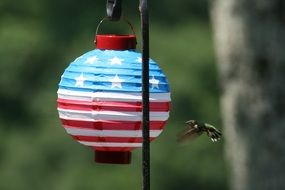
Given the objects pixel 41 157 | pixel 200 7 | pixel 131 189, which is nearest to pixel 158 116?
pixel 131 189

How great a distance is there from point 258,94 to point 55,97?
23.0 feet

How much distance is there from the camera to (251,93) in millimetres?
5734

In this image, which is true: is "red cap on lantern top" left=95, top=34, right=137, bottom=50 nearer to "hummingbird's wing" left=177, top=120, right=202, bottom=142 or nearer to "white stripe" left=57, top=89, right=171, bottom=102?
"white stripe" left=57, top=89, right=171, bottom=102

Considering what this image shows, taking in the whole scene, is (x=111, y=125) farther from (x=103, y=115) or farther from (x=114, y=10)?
(x=114, y=10)

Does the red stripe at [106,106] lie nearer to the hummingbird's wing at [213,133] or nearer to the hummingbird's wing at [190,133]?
the hummingbird's wing at [190,133]

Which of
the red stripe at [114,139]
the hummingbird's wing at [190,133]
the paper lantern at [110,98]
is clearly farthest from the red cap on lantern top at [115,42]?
the hummingbird's wing at [190,133]

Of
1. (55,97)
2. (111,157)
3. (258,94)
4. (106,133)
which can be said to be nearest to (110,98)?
(106,133)

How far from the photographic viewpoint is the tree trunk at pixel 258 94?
18.6 ft

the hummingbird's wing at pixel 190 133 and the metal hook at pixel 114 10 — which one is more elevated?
the metal hook at pixel 114 10

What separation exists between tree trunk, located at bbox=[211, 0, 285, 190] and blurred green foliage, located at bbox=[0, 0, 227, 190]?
642 centimetres

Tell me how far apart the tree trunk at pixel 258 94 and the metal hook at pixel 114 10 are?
905 millimetres

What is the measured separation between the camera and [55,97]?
498 inches

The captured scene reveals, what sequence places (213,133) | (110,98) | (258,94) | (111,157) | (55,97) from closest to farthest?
(110,98), (111,157), (213,133), (258,94), (55,97)

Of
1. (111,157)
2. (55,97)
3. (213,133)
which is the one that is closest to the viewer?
(111,157)
